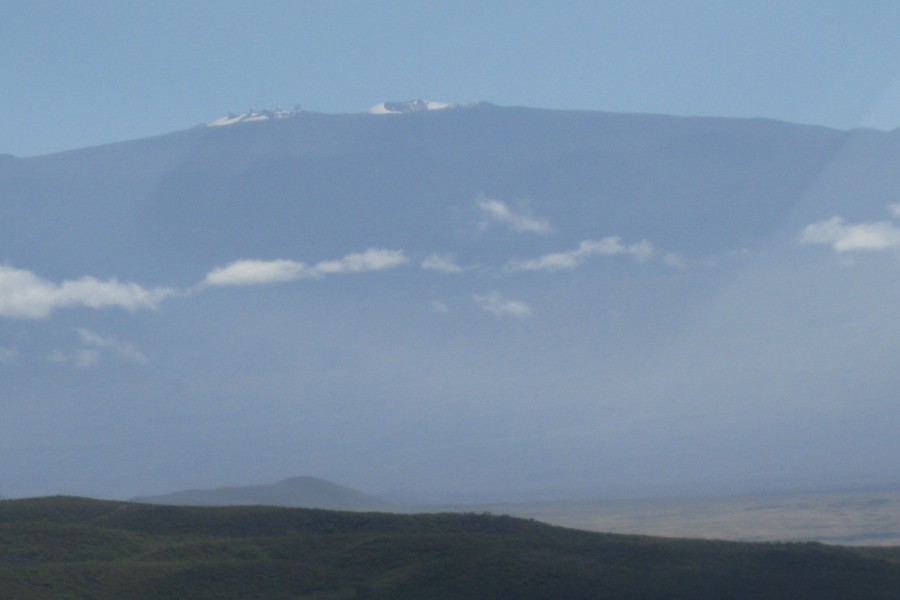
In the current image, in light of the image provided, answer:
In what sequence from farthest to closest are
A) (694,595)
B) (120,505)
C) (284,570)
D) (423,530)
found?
(120,505)
(423,530)
(284,570)
(694,595)

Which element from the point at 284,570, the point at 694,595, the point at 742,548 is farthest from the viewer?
the point at 742,548

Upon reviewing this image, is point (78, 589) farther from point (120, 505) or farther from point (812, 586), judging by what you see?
point (812, 586)

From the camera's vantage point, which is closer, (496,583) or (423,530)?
(496,583)

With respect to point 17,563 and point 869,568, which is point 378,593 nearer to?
point 17,563

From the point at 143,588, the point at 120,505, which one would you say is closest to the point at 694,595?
the point at 143,588

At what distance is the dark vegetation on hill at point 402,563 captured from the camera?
66938 mm

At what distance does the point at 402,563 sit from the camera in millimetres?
71688

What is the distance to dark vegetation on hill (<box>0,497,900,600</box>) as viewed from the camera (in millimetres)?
66938

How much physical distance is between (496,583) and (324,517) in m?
24.3

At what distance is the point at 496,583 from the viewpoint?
67.5 metres

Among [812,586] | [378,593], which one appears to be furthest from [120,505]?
[812,586]

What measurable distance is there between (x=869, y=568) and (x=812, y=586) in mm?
6750

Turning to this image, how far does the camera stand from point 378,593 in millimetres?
66500

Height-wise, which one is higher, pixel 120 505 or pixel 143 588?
pixel 120 505
